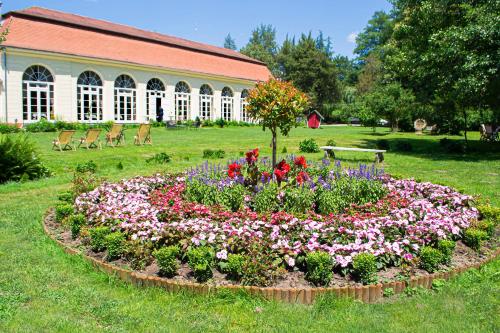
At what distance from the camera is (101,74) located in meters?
29.9

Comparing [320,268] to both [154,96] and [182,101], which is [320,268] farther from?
[182,101]

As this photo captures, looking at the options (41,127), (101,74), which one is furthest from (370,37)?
(41,127)

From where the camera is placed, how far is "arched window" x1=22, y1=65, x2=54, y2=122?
86.7 feet

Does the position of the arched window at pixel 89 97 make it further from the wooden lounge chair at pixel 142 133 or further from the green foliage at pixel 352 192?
the green foliage at pixel 352 192

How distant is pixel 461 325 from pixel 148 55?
32.8 meters

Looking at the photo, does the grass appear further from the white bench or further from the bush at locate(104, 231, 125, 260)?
the white bench

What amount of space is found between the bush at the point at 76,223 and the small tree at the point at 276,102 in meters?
3.08

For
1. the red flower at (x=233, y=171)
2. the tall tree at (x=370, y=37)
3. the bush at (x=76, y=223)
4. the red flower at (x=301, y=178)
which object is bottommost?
the bush at (x=76, y=223)

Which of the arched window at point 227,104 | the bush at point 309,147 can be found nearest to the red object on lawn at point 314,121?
the arched window at point 227,104

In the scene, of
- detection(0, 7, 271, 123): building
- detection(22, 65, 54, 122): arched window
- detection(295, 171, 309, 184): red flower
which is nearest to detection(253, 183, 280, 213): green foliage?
detection(295, 171, 309, 184): red flower

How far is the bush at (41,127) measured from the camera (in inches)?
949

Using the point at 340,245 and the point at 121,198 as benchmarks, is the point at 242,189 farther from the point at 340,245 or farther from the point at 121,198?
the point at 340,245

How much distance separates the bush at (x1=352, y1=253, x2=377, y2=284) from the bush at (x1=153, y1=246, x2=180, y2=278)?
170cm

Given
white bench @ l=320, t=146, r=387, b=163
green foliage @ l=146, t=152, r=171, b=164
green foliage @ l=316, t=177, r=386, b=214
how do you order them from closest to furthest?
green foliage @ l=316, t=177, r=386, b=214
green foliage @ l=146, t=152, r=171, b=164
white bench @ l=320, t=146, r=387, b=163
